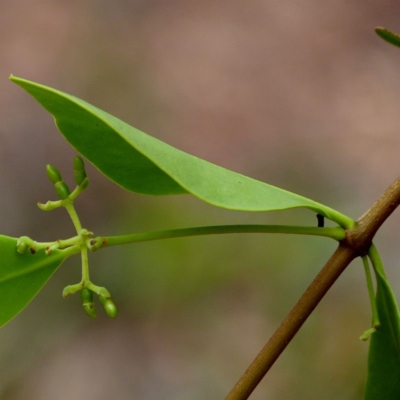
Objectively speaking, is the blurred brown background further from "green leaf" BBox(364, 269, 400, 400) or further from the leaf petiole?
the leaf petiole

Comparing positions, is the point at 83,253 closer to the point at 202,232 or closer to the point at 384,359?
the point at 202,232

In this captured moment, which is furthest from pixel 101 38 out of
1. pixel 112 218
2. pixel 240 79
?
pixel 112 218

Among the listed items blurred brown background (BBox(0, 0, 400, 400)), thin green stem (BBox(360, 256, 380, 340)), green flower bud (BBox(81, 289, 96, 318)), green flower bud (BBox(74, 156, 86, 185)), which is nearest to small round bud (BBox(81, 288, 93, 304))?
green flower bud (BBox(81, 289, 96, 318))

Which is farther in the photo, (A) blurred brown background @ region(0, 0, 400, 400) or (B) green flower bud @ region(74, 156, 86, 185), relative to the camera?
(A) blurred brown background @ region(0, 0, 400, 400)

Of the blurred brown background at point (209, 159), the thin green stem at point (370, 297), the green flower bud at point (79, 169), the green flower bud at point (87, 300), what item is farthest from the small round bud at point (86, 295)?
the blurred brown background at point (209, 159)

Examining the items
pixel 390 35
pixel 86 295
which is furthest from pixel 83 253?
pixel 390 35

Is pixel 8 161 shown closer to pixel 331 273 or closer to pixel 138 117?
pixel 138 117

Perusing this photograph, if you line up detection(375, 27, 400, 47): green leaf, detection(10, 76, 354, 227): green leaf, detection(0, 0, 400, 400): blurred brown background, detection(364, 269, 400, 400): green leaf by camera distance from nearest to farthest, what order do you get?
detection(10, 76, 354, 227): green leaf
detection(375, 27, 400, 47): green leaf
detection(364, 269, 400, 400): green leaf
detection(0, 0, 400, 400): blurred brown background

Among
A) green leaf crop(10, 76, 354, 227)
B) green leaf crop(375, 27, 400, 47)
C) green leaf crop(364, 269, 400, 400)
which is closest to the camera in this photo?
green leaf crop(10, 76, 354, 227)

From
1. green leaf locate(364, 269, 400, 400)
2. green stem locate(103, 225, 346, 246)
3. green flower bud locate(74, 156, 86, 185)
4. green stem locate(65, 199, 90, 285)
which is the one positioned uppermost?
green flower bud locate(74, 156, 86, 185)
